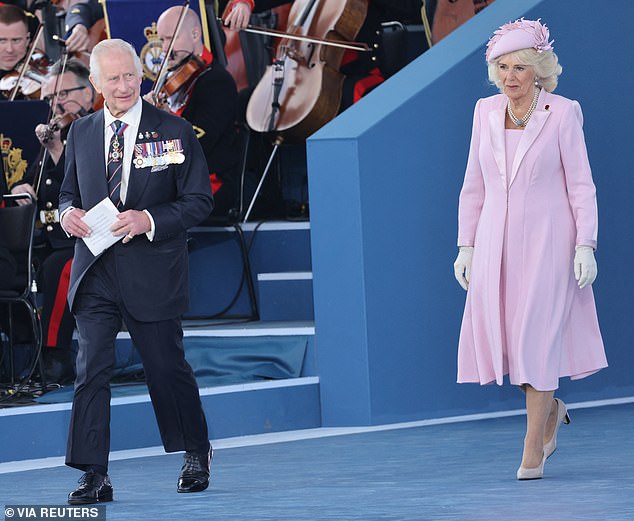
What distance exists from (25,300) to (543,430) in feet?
7.61

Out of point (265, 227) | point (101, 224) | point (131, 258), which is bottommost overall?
point (265, 227)

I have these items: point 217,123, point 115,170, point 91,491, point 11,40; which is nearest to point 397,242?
point 217,123

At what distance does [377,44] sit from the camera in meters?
8.27

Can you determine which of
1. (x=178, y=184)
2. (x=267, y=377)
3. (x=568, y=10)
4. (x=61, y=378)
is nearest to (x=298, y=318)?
(x=267, y=377)

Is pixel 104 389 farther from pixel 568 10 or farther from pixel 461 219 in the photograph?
pixel 568 10

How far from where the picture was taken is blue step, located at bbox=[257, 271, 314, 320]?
7.56 m

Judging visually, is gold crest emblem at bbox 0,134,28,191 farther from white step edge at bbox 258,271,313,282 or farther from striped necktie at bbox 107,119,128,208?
striped necktie at bbox 107,119,128,208

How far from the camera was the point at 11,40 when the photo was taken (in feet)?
26.9

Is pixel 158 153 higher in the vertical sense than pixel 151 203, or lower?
higher

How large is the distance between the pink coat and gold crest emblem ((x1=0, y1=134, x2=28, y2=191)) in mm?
2483

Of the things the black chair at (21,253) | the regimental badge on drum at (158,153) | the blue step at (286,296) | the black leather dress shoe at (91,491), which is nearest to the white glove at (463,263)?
the regimental badge on drum at (158,153)

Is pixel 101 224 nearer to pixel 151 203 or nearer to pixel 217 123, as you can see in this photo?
pixel 151 203

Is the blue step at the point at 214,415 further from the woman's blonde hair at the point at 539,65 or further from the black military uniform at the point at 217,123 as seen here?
the woman's blonde hair at the point at 539,65

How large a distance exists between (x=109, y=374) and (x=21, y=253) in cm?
172
